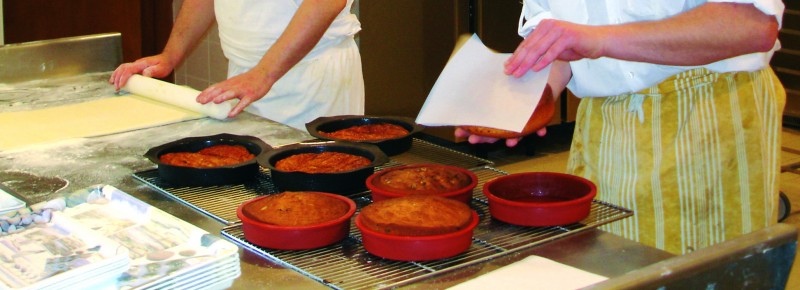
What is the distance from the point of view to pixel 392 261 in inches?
52.1

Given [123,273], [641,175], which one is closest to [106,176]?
[123,273]

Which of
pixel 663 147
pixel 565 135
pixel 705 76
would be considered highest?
pixel 705 76

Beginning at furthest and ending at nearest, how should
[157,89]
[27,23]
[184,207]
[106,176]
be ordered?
[27,23] → [157,89] → [106,176] → [184,207]

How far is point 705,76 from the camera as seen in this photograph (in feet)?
6.00

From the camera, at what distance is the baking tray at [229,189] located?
1572 mm

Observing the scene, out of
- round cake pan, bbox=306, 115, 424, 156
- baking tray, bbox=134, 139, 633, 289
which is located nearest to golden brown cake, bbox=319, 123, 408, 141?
round cake pan, bbox=306, 115, 424, 156

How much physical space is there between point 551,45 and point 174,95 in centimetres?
107

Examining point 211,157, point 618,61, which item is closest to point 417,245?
point 211,157

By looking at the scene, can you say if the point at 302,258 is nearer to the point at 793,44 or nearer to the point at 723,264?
the point at 723,264

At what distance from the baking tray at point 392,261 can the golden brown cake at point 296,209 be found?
0.04 meters

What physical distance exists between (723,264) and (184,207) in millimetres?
910

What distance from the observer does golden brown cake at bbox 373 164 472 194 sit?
154cm

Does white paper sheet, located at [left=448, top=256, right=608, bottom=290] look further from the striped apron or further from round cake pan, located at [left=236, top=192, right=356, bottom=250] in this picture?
the striped apron

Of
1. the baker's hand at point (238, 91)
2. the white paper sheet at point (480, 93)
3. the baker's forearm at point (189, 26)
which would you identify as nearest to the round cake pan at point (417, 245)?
the white paper sheet at point (480, 93)
